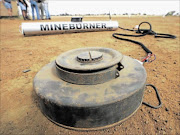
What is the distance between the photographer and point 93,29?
7.44 m

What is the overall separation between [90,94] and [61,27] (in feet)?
19.9

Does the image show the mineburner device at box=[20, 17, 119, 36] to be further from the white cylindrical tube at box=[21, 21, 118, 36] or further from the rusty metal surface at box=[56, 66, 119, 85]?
the rusty metal surface at box=[56, 66, 119, 85]

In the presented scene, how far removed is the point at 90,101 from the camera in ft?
4.44

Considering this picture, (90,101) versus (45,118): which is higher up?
(90,101)

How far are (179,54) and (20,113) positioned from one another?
443 cm

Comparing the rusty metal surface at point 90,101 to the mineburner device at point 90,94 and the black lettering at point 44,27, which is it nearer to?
the mineburner device at point 90,94

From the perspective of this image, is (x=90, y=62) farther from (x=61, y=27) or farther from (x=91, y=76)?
(x=61, y=27)

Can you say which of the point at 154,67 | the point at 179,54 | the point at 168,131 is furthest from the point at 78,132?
the point at 179,54

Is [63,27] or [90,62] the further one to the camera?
[63,27]

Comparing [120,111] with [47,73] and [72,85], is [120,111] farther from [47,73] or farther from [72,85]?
[47,73]

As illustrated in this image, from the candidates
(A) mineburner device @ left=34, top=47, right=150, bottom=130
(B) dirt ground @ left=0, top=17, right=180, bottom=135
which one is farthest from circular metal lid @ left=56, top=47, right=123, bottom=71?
(B) dirt ground @ left=0, top=17, right=180, bottom=135

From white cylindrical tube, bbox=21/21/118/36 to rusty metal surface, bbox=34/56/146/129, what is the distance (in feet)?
18.2

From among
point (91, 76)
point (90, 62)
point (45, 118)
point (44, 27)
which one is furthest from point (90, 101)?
point (44, 27)

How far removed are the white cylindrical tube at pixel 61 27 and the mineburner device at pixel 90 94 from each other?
5.45m
